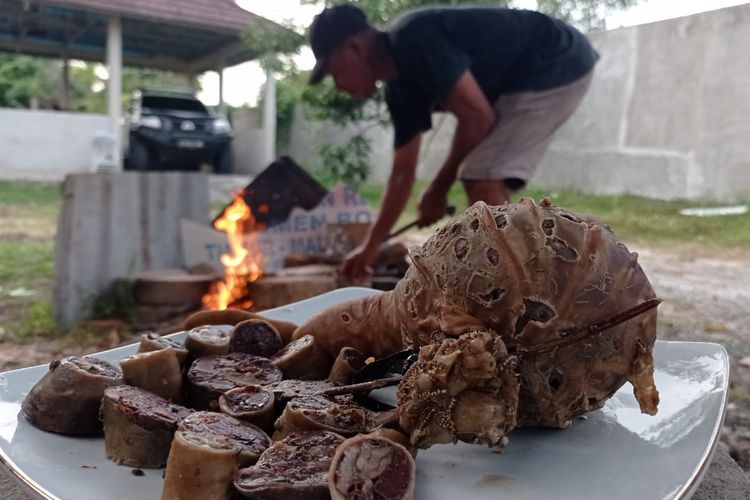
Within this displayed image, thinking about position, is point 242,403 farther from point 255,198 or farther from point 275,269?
point 255,198

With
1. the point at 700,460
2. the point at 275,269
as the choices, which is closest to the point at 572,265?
the point at 700,460

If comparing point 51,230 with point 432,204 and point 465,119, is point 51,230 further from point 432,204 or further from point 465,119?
point 465,119

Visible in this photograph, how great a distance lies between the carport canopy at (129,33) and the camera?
13211mm

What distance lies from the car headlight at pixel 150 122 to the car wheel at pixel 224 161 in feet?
5.05

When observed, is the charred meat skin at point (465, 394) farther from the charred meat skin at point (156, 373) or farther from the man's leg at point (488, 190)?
the man's leg at point (488, 190)

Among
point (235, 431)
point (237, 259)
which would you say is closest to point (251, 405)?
point (235, 431)

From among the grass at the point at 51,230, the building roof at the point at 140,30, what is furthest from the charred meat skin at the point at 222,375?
the building roof at the point at 140,30

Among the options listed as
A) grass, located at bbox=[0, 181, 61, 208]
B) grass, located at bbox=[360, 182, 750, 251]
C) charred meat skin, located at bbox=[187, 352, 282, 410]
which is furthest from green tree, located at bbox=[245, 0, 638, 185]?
charred meat skin, located at bbox=[187, 352, 282, 410]

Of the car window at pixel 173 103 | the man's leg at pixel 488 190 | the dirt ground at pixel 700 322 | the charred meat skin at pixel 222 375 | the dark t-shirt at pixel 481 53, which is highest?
the car window at pixel 173 103

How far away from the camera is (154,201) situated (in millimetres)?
4785

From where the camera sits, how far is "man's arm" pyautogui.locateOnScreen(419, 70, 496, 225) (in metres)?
3.55

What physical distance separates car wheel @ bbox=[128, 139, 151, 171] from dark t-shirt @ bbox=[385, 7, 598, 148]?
11742 mm

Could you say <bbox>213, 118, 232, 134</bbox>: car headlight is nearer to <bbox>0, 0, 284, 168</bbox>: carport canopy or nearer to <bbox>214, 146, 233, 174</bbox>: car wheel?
<bbox>214, 146, 233, 174</bbox>: car wheel

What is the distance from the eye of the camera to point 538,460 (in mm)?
1414
